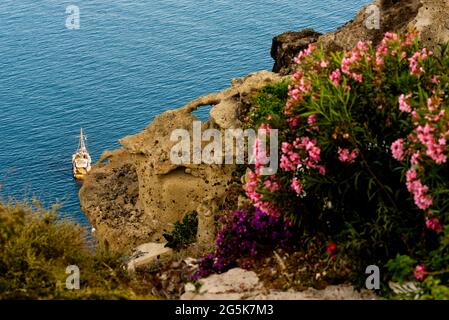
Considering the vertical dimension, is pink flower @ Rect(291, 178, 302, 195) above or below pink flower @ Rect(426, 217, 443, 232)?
above

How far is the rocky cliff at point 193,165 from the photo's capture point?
2655cm

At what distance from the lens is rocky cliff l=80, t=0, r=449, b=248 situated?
26547mm

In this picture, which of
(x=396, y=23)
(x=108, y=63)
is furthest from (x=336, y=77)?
(x=108, y=63)

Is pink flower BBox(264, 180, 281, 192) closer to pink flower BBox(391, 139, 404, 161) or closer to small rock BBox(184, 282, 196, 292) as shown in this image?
small rock BBox(184, 282, 196, 292)

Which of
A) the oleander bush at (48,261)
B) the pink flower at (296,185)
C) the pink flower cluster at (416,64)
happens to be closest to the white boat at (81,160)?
the oleander bush at (48,261)

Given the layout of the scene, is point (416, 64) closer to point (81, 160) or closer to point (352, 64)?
point (352, 64)

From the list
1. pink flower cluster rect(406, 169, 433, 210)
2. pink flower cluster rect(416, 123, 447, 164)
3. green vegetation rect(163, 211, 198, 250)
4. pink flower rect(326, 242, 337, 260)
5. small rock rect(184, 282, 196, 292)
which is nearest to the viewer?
pink flower cluster rect(416, 123, 447, 164)

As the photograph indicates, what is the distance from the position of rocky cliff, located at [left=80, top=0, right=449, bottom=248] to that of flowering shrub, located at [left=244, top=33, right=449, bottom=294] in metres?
9.04

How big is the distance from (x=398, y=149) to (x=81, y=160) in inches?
3532

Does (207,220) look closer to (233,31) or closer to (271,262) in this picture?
(271,262)

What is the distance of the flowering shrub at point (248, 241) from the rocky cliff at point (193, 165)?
21.8 feet

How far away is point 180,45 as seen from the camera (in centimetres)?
12250

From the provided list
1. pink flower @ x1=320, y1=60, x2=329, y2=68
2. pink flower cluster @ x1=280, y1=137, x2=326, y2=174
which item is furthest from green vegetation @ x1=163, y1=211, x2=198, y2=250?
pink flower @ x1=320, y1=60, x2=329, y2=68
